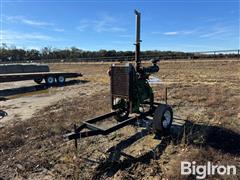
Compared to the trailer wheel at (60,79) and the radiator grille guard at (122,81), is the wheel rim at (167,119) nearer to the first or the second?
the radiator grille guard at (122,81)

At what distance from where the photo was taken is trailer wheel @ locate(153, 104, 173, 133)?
5.18 m

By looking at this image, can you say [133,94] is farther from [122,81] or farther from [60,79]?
[60,79]

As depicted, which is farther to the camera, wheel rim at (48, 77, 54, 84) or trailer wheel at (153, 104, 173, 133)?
wheel rim at (48, 77, 54, 84)

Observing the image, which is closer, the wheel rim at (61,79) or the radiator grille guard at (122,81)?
the radiator grille guard at (122,81)

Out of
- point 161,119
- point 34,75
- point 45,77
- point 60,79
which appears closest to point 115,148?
point 161,119

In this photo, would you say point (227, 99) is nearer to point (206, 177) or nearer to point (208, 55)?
point (206, 177)

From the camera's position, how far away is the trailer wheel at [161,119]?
5.18 meters

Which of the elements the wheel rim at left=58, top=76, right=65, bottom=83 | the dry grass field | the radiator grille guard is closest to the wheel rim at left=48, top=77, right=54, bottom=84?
the wheel rim at left=58, top=76, right=65, bottom=83

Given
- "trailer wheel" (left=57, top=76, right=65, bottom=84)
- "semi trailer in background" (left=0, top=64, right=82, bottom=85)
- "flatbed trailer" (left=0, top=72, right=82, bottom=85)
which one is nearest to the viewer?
"semi trailer in background" (left=0, top=64, right=82, bottom=85)

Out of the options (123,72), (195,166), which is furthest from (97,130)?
(195,166)

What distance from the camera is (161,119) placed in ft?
17.0

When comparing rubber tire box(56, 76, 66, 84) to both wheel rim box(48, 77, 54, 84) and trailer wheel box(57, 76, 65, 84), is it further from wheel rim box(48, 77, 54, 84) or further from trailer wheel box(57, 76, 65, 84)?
wheel rim box(48, 77, 54, 84)

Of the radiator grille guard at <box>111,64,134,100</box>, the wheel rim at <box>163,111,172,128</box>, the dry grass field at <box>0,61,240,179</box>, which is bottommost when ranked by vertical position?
the dry grass field at <box>0,61,240,179</box>

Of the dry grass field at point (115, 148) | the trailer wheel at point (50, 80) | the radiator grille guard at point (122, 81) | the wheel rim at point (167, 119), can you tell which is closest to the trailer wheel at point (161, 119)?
the wheel rim at point (167, 119)
